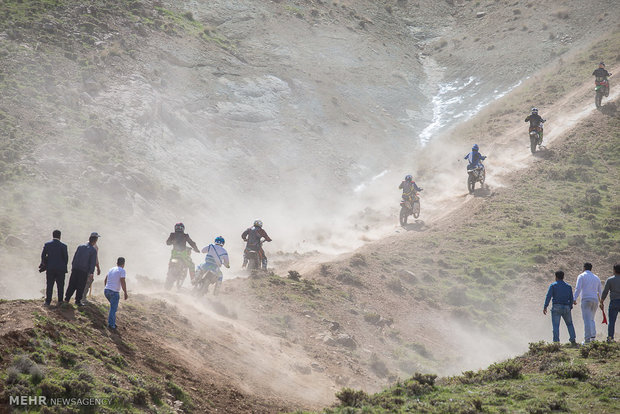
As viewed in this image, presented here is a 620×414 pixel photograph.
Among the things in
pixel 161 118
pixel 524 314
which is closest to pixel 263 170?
pixel 161 118

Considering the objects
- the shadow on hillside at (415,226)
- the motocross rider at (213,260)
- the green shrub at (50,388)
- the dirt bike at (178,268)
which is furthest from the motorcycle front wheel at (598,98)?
the green shrub at (50,388)

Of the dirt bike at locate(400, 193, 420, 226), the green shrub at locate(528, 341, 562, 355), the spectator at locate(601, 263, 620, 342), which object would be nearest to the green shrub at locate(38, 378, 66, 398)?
the green shrub at locate(528, 341, 562, 355)

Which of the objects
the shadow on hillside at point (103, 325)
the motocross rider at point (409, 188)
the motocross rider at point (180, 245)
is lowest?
the shadow on hillside at point (103, 325)

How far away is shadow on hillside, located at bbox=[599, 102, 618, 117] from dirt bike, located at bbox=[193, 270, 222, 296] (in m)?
27.4

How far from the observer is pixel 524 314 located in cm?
2144

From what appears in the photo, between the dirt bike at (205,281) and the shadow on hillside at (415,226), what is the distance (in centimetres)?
1322

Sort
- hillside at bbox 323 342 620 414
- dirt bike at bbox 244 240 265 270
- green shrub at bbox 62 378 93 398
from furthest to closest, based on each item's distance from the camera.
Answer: dirt bike at bbox 244 240 265 270 < hillside at bbox 323 342 620 414 < green shrub at bbox 62 378 93 398

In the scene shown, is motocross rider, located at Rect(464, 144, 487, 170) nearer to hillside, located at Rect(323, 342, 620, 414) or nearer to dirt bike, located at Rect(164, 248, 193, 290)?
dirt bike, located at Rect(164, 248, 193, 290)

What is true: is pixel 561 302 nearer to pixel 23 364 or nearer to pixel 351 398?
pixel 351 398

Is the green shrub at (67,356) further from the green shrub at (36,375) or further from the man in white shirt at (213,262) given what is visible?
the man in white shirt at (213,262)

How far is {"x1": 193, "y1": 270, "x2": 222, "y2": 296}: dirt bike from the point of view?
60.2ft

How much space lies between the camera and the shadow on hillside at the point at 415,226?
95.3ft

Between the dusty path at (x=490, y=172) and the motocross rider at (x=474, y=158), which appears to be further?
the motocross rider at (x=474, y=158)

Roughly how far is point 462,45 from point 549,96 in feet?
81.0
